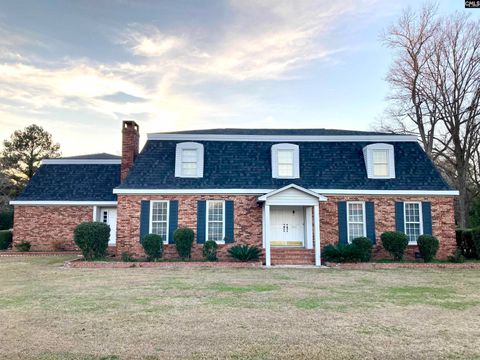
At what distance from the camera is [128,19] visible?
14242 millimetres

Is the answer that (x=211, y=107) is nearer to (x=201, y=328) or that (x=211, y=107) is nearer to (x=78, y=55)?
(x=78, y=55)

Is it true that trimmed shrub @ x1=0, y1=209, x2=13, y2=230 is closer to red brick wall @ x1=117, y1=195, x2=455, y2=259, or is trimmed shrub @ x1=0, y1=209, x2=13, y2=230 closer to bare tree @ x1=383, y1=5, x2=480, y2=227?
red brick wall @ x1=117, y1=195, x2=455, y2=259

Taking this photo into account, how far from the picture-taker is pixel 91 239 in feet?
45.1

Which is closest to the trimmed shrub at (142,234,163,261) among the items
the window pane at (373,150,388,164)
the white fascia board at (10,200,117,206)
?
the white fascia board at (10,200,117,206)

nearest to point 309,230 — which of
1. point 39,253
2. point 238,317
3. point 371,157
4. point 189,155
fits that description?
point 371,157

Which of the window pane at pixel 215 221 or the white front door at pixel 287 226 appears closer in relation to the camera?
the window pane at pixel 215 221

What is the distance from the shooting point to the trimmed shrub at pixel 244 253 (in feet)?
45.8

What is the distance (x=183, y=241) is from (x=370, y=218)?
27.3 feet

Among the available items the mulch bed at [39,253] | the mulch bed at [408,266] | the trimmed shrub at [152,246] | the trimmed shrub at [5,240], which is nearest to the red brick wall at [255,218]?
the trimmed shrub at [152,246]

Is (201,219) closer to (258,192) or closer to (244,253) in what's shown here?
(244,253)

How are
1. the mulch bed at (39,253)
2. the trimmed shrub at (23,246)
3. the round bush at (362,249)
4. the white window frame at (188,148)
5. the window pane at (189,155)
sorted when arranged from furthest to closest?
the trimmed shrub at (23,246)
the mulch bed at (39,253)
the window pane at (189,155)
the white window frame at (188,148)
the round bush at (362,249)

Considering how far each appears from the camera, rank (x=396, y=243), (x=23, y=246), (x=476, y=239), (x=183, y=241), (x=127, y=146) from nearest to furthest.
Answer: (x=396, y=243) < (x=183, y=241) < (x=476, y=239) < (x=127, y=146) < (x=23, y=246)

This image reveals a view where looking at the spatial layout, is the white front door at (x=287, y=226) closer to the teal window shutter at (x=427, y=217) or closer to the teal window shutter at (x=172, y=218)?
the teal window shutter at (x=172, y=218)

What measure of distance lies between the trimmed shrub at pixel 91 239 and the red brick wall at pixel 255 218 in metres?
0.84
